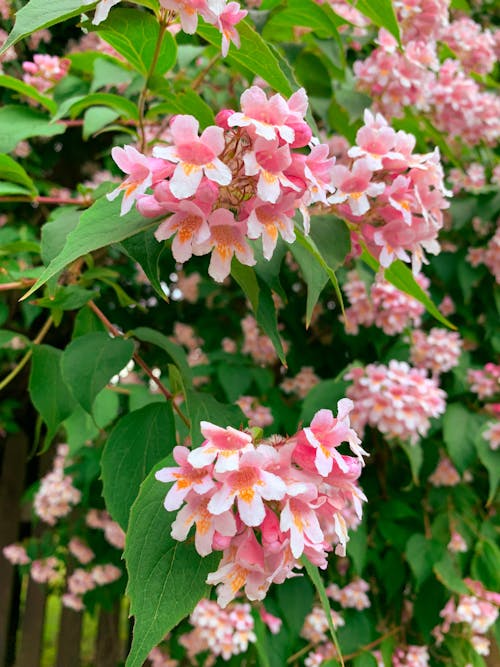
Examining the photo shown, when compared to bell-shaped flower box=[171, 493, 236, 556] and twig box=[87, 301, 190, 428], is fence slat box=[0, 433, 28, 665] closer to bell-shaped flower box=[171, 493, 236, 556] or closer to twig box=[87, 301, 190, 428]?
twig box=[87, 301, 190, 428]

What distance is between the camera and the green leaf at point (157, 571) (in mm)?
408

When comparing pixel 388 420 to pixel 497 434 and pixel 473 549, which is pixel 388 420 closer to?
pixel 497 434

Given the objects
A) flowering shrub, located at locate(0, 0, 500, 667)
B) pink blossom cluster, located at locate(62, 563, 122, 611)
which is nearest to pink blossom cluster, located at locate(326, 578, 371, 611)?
flowering shrub, located at locate(0, 0, 500, 667)

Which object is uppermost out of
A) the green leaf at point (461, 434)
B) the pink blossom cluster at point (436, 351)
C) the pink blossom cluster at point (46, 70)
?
the pink blossom cluster at point (46, 70)

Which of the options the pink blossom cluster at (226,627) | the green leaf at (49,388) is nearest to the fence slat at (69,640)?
the pink blossom cluster at (226,627)

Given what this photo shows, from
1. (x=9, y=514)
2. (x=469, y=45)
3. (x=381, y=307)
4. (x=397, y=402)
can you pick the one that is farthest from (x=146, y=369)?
(x=9, y=514)

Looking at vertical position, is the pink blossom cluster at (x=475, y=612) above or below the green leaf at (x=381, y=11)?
below

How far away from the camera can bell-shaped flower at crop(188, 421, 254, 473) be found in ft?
1.33

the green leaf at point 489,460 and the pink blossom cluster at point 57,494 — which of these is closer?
the green leaf at point 489,460

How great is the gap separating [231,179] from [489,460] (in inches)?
37.6

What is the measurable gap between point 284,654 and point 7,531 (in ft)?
4.61

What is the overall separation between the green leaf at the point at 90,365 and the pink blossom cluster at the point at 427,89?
621mm

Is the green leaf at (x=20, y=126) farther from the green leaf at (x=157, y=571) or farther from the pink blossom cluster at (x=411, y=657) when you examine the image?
the pink blossom cluster at (x=411, y=657)

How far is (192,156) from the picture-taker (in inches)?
16.9
